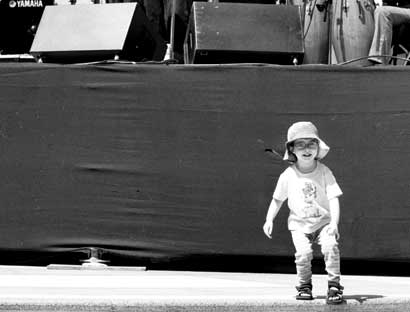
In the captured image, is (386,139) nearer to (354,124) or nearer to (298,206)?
(354,124)

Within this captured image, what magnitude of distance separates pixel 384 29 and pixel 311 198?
316cm

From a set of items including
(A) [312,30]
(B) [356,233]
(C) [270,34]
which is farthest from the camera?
(A) [312,30]

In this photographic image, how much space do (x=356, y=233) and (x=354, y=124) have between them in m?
0.89

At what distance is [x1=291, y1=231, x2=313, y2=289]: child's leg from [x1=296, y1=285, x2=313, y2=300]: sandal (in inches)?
0.7

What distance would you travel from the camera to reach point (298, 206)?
19.9ft

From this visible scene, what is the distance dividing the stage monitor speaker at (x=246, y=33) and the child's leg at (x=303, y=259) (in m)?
2.71

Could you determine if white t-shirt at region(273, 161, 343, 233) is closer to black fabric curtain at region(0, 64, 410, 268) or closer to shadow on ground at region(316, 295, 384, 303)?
shadow on ground at region(316, 295, 384, 303)

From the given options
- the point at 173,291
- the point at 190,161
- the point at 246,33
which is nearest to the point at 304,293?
the point at 173,291

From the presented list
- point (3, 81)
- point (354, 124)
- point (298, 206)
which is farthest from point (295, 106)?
point (3, 81)

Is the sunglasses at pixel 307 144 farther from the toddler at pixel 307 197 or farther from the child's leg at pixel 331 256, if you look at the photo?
the child's leg at pixel 331 256

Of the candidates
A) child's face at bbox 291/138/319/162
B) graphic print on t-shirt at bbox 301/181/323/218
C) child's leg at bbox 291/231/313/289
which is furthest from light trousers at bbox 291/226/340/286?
child's face at bbox 291/138/319/162

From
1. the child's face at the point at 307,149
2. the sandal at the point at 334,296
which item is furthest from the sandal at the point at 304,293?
the child's face at the point at 307,149

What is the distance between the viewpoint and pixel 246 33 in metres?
8.39

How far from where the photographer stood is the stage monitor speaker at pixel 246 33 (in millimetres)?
8312
